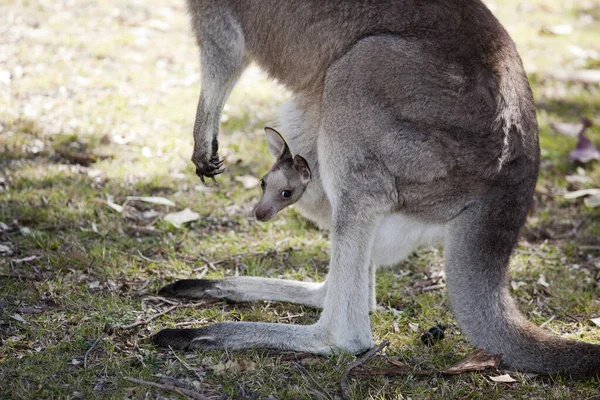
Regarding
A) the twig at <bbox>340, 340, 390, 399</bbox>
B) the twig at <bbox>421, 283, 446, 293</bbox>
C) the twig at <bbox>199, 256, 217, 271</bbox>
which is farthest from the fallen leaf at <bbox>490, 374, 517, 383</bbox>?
the twig at <bbox>199, 256, 217, 271</bbox>

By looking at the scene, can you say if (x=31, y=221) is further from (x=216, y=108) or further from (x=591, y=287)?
(x=591, y=287)

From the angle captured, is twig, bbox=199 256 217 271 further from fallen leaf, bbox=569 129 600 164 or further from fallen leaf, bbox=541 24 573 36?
fallen leaf, bbox=541 24 573 36

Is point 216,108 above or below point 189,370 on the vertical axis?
above

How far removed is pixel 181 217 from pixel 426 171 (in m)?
1.61

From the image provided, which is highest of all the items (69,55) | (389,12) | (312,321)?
(389,12)

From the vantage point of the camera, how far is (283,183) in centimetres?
338

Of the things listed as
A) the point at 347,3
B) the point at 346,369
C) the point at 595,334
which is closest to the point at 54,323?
the point at 346,369

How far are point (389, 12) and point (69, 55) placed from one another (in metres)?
3.42

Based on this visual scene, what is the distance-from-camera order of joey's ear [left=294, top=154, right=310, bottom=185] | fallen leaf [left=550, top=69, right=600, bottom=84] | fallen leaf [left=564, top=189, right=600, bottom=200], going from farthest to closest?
fallen leaf [left=550, top=69, right=600, bottom=84] < fallen leaf [left=564, top=189, right=600, bottom=200] < joey's ear [left=294, top=154, right=310, bottom=185]

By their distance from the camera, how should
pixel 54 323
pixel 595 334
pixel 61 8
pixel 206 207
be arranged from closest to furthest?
pixel 54 323 → pixel 595 334 → pixel 206 207 → pixel 61 8

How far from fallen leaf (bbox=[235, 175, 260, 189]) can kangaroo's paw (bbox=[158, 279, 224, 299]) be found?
1180mm

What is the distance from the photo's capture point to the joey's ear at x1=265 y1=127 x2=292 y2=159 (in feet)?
11.3

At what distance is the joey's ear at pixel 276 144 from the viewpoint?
3447 mm

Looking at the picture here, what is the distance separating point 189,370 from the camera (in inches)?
113
